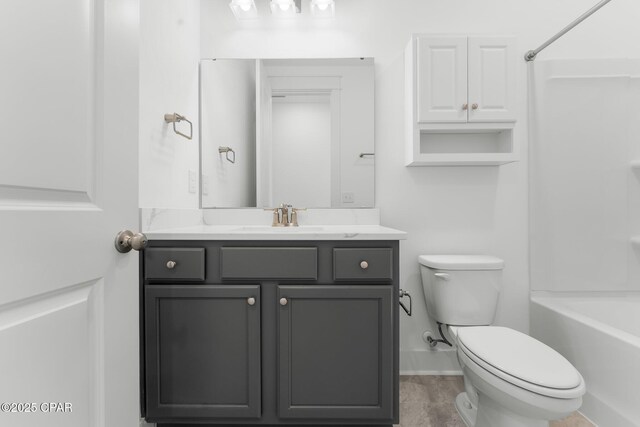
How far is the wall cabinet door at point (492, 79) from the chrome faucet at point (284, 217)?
3.50 feet

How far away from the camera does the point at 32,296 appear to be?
1.85ft

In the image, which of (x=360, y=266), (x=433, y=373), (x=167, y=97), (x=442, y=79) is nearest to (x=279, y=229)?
(x=360, y=266)

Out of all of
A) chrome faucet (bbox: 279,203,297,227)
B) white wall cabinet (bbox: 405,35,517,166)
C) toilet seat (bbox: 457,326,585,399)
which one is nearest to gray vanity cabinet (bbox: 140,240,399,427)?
toilet seat (bbox: 457,326,585,399)

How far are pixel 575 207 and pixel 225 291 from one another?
1922 millimetres

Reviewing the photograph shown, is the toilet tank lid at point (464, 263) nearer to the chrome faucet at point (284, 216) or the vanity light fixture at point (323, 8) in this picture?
the chrome faucet at point (284, 216)

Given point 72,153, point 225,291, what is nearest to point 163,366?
point 225,291

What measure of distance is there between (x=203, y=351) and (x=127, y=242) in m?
0.70

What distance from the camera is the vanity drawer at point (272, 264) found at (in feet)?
4.28

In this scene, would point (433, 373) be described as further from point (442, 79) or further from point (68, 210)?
point (68, 210)

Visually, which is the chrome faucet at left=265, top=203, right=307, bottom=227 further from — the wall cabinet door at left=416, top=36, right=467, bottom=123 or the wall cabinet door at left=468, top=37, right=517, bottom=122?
the wall cabinet door at left=468, top=37, right=517, bottom=122

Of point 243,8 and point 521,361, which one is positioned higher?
point 243,8

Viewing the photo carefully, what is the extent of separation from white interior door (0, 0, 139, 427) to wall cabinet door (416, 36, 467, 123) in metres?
1.34

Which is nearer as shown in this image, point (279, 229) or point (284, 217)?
point (279, 229)

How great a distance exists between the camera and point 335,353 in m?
1.31
